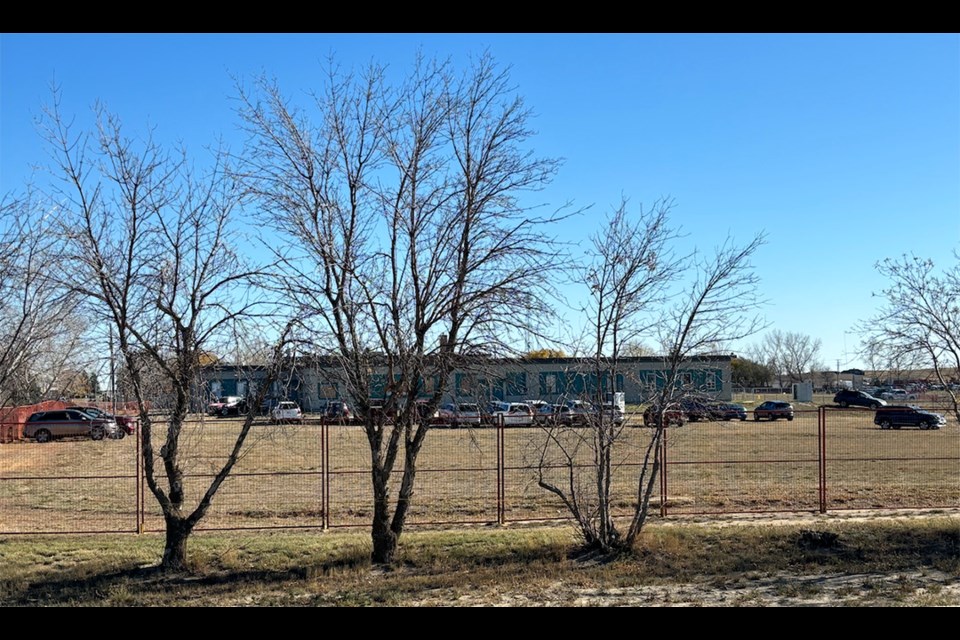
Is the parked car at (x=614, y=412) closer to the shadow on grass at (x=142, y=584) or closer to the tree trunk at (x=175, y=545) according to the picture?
the shadow on grass at (x=142, y=584)

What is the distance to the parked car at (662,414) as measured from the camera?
36.8ft

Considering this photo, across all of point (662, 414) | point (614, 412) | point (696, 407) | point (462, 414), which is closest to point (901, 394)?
point (696, 407)

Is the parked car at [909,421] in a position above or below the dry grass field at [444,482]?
above

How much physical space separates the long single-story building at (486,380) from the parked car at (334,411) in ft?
0.58

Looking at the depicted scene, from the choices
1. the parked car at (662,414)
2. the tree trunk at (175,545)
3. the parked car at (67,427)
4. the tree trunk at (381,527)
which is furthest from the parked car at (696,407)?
the parked car at (67,427)

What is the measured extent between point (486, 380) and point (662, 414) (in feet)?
8.66

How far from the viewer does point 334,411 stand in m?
12.2

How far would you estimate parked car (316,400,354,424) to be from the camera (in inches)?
444

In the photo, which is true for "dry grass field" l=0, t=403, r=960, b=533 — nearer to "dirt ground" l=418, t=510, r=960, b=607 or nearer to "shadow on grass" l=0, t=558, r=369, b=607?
"shadow on grass" l=0, t=558, r=369, b=607

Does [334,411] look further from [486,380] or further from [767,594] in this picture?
[767,594]

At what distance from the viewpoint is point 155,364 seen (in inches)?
384

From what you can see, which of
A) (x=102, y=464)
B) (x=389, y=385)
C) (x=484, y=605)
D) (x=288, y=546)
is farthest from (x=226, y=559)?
(x=102, y=464)
